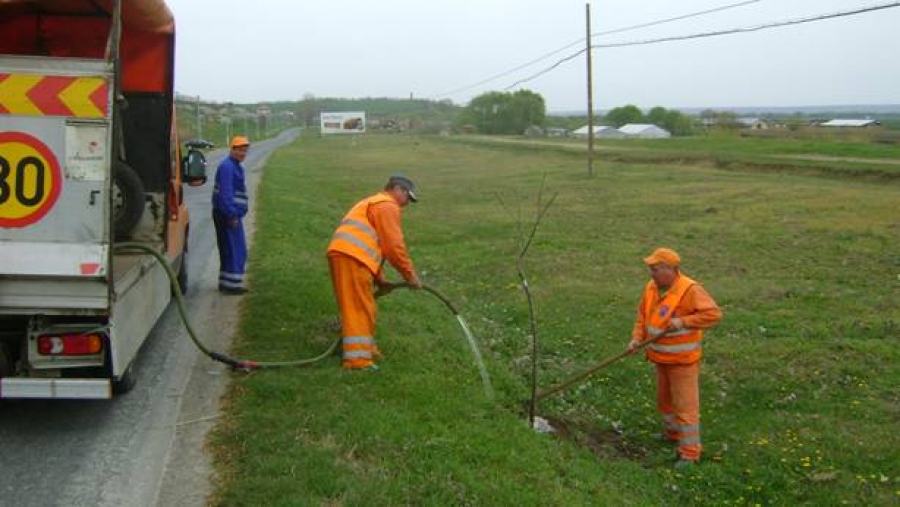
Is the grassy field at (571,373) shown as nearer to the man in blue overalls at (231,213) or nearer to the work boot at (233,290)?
the work boot at (233,290)

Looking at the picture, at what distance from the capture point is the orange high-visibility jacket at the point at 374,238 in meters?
6.83

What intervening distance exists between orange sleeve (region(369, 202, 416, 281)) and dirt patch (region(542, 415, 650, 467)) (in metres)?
1.83

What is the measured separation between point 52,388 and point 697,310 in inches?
179

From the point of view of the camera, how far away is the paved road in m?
4.84

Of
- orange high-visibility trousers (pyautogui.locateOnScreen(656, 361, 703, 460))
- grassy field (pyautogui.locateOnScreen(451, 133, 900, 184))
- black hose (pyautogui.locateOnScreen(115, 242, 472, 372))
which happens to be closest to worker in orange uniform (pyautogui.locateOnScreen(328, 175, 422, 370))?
black hose (pyautogui.locateOnScreen(115, 242, 472, 372))

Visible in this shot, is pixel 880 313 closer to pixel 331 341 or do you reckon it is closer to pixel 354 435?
pixel 331 341

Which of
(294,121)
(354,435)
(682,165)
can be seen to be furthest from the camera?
(294,121)

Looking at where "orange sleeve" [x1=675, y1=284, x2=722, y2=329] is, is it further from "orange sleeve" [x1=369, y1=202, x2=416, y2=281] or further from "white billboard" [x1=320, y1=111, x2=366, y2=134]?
"white billboard" [x1=320, y1=111, x2=366, y2=134]

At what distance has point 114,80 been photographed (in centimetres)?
526

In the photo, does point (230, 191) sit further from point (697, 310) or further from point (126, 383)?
point (697, 310)

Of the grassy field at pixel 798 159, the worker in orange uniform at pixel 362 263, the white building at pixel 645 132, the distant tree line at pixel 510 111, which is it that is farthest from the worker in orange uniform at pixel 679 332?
the distant tree line at pixel 510 111

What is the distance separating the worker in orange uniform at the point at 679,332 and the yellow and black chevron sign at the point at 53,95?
4074 millimetres

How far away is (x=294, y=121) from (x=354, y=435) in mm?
175998

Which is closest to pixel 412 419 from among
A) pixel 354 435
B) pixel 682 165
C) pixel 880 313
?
pixel 354 435
